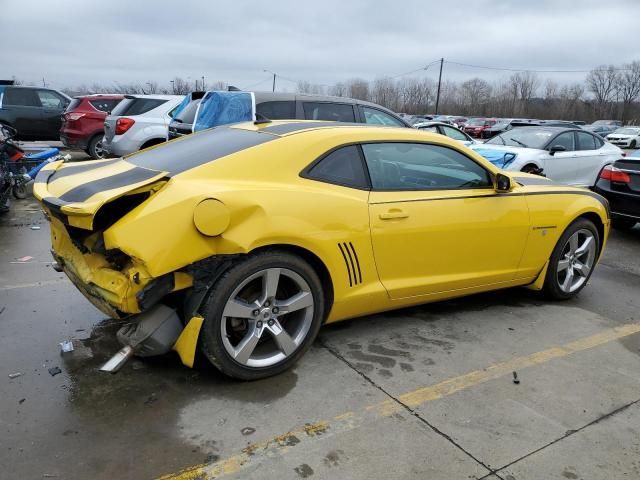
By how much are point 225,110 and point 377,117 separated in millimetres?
2251

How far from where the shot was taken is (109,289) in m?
2.93

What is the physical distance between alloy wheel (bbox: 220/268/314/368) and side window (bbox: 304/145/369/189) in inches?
27.1

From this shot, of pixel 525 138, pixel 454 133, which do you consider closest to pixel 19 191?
pixel 454 133

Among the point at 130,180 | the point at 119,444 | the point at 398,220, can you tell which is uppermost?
the point at 130,180

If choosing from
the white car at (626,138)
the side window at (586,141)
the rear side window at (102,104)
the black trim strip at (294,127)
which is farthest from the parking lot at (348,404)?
the white car at (626,138)

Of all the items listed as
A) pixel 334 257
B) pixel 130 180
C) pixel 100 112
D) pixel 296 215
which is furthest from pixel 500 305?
pixel 100 112

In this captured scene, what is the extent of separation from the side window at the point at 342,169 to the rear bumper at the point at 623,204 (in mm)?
5402

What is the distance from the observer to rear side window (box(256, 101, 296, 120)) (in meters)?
7.41

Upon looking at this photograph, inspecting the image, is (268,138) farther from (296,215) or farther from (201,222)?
(201,222)

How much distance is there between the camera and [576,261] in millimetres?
4922

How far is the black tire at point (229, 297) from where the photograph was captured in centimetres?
298

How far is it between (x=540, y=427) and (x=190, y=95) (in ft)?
24.2

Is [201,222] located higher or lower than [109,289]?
A: higher

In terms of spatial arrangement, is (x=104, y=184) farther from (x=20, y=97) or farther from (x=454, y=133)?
(x=20, y=97)
